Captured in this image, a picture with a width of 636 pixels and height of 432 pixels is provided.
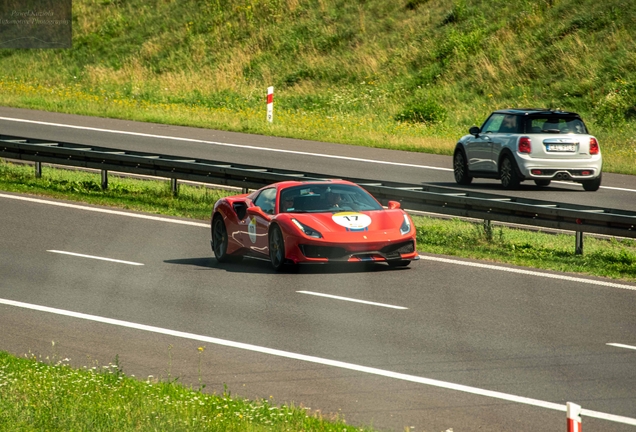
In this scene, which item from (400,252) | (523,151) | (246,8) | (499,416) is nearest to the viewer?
(499,416)

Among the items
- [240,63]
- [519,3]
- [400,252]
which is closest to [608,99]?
[519,3]

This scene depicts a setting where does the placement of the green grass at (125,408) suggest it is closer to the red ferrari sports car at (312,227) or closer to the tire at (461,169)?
the red ferrari sports car at (312,227)

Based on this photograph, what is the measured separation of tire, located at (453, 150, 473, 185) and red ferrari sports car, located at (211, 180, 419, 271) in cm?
904

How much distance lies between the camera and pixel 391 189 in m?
18.3

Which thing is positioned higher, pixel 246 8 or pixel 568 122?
pixel 246 8

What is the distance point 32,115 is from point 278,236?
23.4 metres

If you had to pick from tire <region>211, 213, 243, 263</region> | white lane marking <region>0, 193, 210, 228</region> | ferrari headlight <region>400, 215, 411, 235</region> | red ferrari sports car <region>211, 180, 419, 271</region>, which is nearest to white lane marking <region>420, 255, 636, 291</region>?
red ferrari sports car <region>211, 180, 419, 271</region>

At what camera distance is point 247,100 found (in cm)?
3909

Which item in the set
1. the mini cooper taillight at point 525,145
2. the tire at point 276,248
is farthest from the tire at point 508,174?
the tire at point 276,248

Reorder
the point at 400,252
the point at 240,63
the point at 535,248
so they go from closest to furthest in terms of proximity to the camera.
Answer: the point at 400,252
the point at 535,248
the point at 240,63

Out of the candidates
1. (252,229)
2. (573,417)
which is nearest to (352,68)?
(252,229)

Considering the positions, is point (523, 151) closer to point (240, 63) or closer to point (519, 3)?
point (519, 3)

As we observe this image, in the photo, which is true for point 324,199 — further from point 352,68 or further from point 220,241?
point 352,68

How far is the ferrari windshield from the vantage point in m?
15.0
